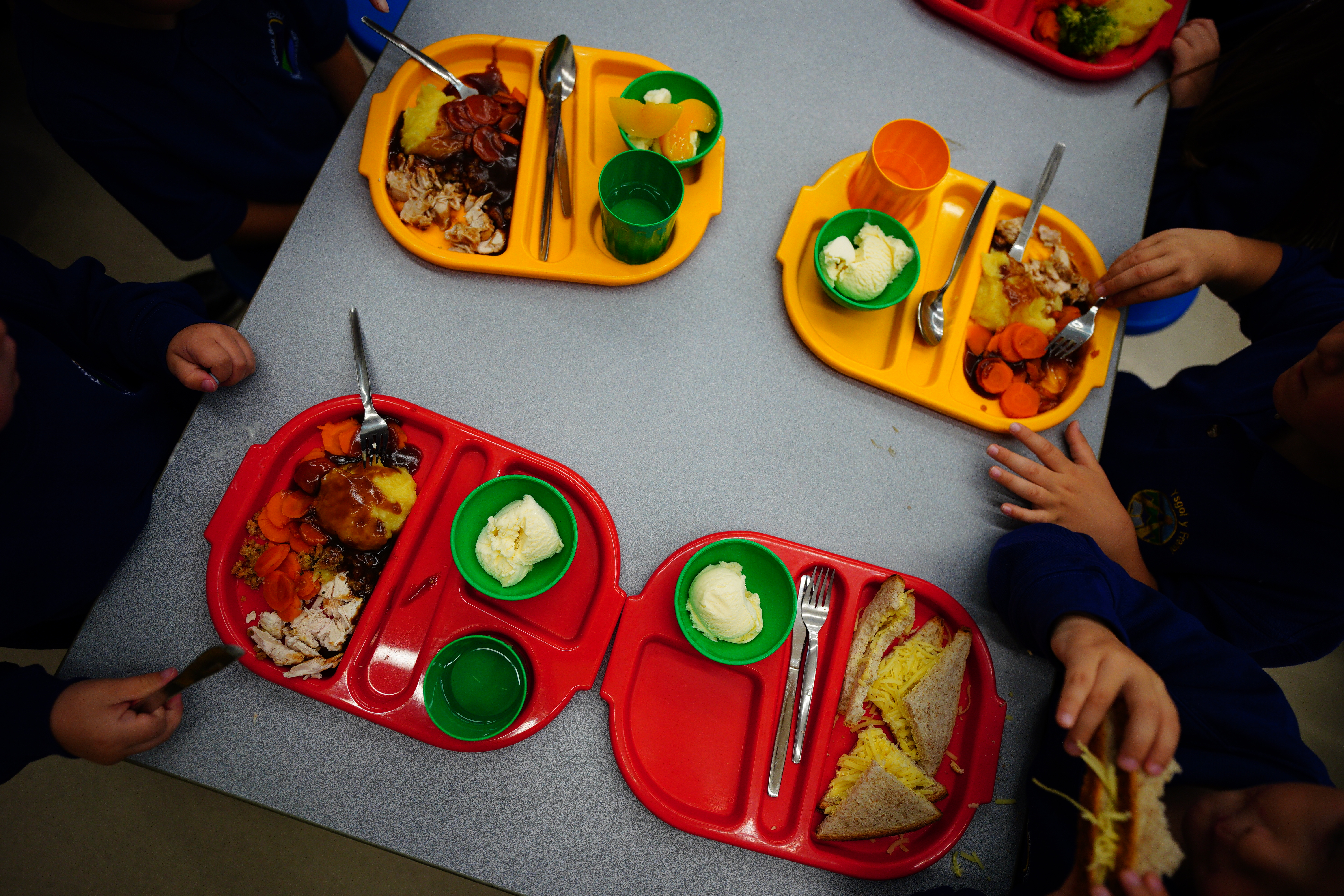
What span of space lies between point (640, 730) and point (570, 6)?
6.34ft

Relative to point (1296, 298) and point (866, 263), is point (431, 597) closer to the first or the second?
point (866, 263)

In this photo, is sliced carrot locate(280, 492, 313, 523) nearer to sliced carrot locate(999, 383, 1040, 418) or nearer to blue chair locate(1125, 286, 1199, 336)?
sliced carrot locate(999, 383, 1040, 418)

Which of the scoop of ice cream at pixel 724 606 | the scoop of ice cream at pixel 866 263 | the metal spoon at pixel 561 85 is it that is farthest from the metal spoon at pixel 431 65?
the scoop of ice cream at pixel 724 606

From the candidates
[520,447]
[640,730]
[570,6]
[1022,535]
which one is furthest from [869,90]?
[640,730]

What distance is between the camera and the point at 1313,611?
1397mm

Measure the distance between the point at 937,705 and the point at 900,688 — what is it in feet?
0.26

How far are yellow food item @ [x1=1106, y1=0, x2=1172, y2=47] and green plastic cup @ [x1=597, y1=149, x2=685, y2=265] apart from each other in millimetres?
1438

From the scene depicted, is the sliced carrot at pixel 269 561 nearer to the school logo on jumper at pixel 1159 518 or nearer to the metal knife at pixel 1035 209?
the metal knife at pixel 1035 209

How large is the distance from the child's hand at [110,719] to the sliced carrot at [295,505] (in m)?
0.35

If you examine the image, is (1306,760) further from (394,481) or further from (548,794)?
(394,481)

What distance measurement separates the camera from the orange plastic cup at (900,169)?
4.94 ft

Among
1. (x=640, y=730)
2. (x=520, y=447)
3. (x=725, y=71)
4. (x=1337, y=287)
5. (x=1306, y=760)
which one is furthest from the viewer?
(x=725, y=71)

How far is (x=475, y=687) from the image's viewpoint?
1267mm

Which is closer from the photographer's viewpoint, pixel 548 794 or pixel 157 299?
pixel 548 794
